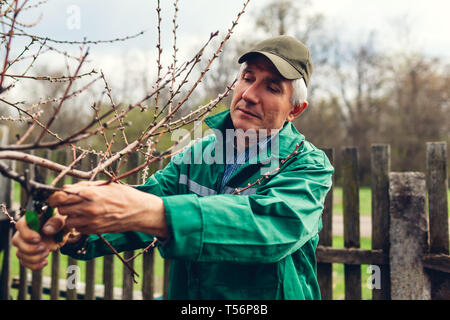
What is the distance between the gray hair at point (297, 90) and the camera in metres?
2.16

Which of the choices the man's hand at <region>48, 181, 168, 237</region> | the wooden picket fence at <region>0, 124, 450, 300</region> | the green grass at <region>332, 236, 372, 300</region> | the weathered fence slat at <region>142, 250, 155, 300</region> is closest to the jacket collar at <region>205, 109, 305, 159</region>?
the man's hand at <region>48, 181, 168, 237</region>

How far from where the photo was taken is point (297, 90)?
219 cm

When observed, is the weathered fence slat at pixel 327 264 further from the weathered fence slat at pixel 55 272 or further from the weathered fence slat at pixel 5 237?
the weathered fence slat at pixel 5 237

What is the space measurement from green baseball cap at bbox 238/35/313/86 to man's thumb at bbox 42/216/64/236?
1.25 meters

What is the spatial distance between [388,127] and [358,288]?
20079 millimetres

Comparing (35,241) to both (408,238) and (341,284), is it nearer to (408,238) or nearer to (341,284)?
(408,238)

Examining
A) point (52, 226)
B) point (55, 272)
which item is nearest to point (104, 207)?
point (52, 226)

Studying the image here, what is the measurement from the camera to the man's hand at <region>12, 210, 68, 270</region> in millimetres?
1293

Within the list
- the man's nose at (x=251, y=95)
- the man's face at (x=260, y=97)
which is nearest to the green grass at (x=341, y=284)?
the man's face at (x=260, y=97)

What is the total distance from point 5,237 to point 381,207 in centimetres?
383

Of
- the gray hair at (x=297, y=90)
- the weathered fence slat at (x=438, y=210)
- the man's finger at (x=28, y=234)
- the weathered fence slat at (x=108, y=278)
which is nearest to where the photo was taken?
the man's finger at (x=28, y=234)

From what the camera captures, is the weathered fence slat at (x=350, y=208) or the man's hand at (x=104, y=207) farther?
the weathered fence slat at (x=350, y=208)

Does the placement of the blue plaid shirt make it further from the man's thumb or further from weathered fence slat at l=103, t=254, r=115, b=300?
weathered fence slat at l=103, t=254, r=115, b=300
